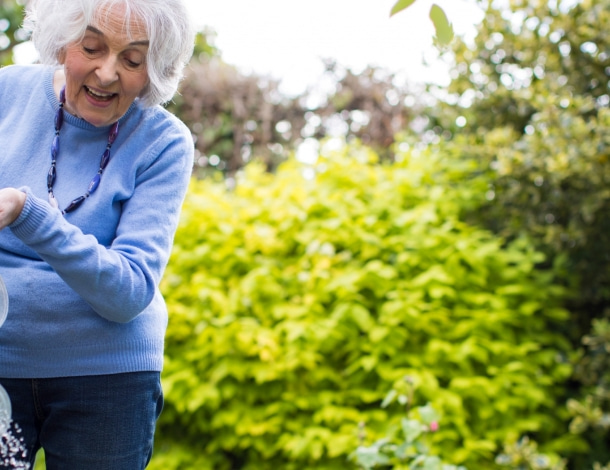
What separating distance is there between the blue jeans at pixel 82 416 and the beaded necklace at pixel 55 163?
0.35 meters

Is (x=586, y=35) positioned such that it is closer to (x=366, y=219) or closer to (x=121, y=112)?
(x=366, y=219)

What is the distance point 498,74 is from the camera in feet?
13.3

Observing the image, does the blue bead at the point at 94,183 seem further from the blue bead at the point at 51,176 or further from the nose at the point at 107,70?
the nose at the point at 107,70

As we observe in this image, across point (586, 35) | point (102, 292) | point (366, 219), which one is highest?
point (586, 35)

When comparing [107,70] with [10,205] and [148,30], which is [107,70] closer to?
[148,30]

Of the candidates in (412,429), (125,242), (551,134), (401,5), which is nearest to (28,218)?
(125,242)

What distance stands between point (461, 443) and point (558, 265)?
0.97m

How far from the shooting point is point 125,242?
145 cm

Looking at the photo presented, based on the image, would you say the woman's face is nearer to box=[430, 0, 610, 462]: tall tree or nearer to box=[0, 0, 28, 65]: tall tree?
box=[430, 0, 610, 462]: tall tree

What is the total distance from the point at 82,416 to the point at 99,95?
0.65 meters

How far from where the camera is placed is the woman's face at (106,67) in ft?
4.72

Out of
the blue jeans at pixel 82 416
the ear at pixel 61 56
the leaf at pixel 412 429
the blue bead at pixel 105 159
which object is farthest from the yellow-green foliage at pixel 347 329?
the ear at pixel 61 56

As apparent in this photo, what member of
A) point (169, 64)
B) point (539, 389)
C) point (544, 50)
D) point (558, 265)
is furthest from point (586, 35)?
point (169, 64)

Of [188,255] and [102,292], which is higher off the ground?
[102,292]
